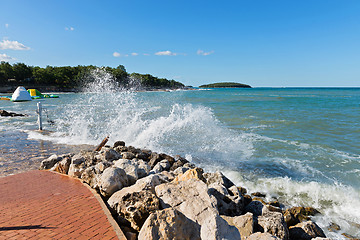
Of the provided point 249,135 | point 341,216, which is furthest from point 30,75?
point 341,216

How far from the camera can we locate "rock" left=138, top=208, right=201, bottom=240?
3109 mm

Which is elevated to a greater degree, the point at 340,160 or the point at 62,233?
the point at 62,233

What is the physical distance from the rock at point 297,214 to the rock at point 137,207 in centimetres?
310

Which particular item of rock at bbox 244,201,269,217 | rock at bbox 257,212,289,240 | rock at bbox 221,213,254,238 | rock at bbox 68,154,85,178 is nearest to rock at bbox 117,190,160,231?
rock at bbox 221,213,254,238

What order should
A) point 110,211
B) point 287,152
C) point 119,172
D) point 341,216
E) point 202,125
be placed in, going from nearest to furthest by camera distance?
1. point 110,211
2. point 119,172
3. point 341,216
4. point 287,152
5. point 202,125

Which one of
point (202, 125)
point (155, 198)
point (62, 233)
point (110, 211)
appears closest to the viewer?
point (62, 233)

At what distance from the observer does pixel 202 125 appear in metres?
17.6

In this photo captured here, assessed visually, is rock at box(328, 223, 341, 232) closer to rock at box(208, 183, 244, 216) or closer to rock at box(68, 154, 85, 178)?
rock at box(208, 183, 244, 216)

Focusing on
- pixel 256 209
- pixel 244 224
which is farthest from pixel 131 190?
pixel 256 209

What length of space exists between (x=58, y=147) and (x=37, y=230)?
8596mm

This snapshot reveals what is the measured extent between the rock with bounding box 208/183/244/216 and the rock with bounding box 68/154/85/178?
3739 mm

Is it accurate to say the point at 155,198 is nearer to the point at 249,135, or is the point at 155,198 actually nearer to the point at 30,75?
the point at 249,135

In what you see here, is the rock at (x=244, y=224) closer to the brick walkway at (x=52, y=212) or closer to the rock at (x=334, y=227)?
the brick walkway at (x=52, y=212)

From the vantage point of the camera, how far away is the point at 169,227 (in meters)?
3.14
